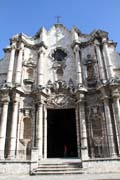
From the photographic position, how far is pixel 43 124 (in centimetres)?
1612

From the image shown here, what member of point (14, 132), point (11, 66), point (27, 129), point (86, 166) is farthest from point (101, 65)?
point (86, 166)

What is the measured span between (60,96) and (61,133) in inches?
154

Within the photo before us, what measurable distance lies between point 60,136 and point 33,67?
22.5 ft

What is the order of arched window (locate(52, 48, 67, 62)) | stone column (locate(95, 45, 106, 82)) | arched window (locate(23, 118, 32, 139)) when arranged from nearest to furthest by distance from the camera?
arched window (locate(23, 118, 32, 139)), stone column (locate(95, 45, 106, 82)), arched window (locate(52, 48, 67, 62))

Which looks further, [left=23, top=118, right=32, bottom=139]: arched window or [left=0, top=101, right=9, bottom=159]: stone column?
[left=23, top=118, right=32, bottom=139]: arched window

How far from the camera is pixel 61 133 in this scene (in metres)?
19.0

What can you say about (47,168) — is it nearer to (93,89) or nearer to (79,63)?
(93,89)

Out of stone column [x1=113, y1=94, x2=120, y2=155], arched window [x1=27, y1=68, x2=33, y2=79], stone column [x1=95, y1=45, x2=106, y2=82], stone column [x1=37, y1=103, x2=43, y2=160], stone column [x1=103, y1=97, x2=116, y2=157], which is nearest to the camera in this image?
stone column [x1=103, y1=97, x2=116, y2=157]

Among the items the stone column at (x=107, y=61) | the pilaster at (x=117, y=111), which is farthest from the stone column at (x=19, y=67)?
the pilaster at (x=117, y=111)

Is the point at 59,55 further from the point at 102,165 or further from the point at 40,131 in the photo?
the point at 102,165

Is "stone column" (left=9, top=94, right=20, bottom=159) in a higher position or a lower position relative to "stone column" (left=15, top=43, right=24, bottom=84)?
lower

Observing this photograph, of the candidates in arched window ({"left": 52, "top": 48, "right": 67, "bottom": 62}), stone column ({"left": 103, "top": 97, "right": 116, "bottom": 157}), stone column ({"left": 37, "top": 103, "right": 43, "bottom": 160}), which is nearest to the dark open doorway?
stone column ({"left": 37, "top": 103, "right": 43, "bottom": 160})

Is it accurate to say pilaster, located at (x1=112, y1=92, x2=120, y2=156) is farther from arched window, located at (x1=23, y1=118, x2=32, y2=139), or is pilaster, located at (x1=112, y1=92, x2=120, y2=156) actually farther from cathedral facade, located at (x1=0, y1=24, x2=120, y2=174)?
arched window, located at (x1=23, y1=118, x2=32, y2=139)

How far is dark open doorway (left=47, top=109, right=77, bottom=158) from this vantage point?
17703 mm
